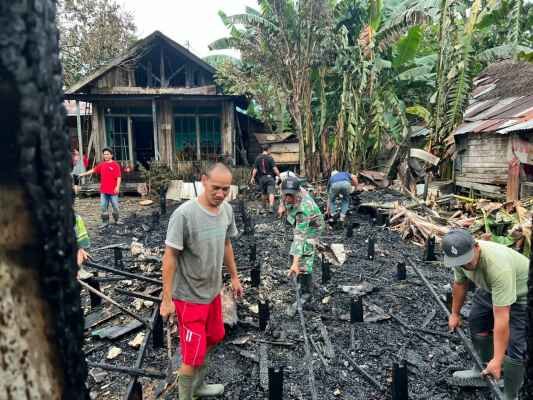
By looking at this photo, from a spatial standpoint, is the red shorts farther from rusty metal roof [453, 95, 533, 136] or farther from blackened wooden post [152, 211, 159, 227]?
rusty metal roof [453, 95, 533, 136]

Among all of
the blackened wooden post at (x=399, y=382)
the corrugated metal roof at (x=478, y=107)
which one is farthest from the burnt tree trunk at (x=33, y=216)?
the corrugated metal roof at (x=478, y=107)

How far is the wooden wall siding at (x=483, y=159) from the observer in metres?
10.2

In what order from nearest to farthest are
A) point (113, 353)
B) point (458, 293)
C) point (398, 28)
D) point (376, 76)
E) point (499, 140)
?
1. point (458, 293)
2. point (113, 353)
3. point (499, 140)
4. point (398, 28)
5. point (376, 76)

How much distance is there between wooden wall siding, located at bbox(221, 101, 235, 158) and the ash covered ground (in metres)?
7.65

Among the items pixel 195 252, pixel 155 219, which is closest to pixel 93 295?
pixel 195 252

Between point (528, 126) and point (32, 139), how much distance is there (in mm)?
9722

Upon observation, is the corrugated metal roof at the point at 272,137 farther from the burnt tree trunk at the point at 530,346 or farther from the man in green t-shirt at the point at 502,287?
the burnt tree trunk at the point at 530,346

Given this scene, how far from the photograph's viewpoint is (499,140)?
10258 millimetres

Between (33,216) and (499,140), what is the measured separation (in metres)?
11.9

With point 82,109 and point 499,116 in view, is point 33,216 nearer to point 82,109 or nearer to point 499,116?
point 499,116

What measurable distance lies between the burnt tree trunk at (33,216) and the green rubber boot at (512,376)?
3.34 metres

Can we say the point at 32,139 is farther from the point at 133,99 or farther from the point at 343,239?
the point at 133,99

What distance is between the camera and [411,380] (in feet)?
11.9

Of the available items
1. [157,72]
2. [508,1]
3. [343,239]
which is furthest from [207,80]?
[508,1]
